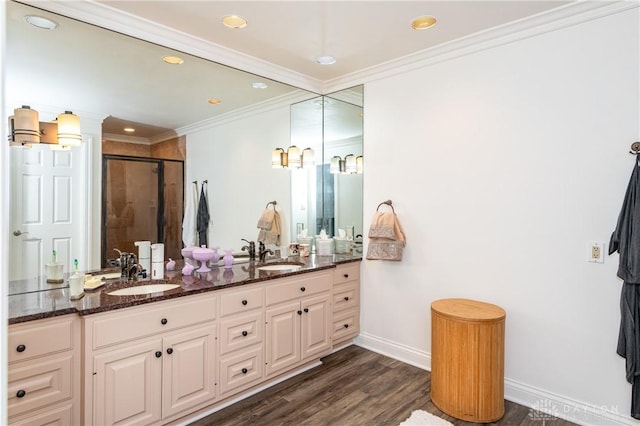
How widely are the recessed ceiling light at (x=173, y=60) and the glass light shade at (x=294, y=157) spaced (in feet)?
4.29

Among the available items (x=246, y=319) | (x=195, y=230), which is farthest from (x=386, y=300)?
(x=195, y=230)

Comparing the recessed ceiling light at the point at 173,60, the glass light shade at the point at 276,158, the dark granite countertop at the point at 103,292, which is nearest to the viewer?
the dark granite countertop at the point at 103,292

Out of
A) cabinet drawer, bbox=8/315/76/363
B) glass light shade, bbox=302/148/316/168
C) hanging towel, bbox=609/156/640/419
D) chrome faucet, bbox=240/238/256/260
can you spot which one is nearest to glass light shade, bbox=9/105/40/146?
cabinet drawer, bbox=8/315/76/363

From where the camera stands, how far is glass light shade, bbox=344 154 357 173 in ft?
12.3

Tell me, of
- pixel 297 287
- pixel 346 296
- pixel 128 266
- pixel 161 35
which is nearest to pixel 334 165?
pixel 346 296

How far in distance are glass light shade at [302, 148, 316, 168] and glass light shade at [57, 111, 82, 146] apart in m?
2.02

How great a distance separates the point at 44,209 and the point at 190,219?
37.5 inches

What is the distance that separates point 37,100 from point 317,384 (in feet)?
8.80

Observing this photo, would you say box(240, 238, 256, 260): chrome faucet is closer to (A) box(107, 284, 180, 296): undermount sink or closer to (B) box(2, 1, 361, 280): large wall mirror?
(B) box(2, 1, 361, 280): large wall mirror

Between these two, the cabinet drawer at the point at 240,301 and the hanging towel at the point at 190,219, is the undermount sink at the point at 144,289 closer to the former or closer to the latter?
the cabinet drawer at the point at 240,301

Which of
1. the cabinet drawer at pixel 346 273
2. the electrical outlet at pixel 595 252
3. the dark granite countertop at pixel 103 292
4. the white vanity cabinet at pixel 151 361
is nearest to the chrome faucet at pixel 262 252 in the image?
the dark granite countertop at pixel 103 292

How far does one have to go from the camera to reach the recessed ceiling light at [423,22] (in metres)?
2.47

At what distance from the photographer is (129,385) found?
2025mm

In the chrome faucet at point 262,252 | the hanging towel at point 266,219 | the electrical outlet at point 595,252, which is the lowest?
the chrome faucet at point 262,252
